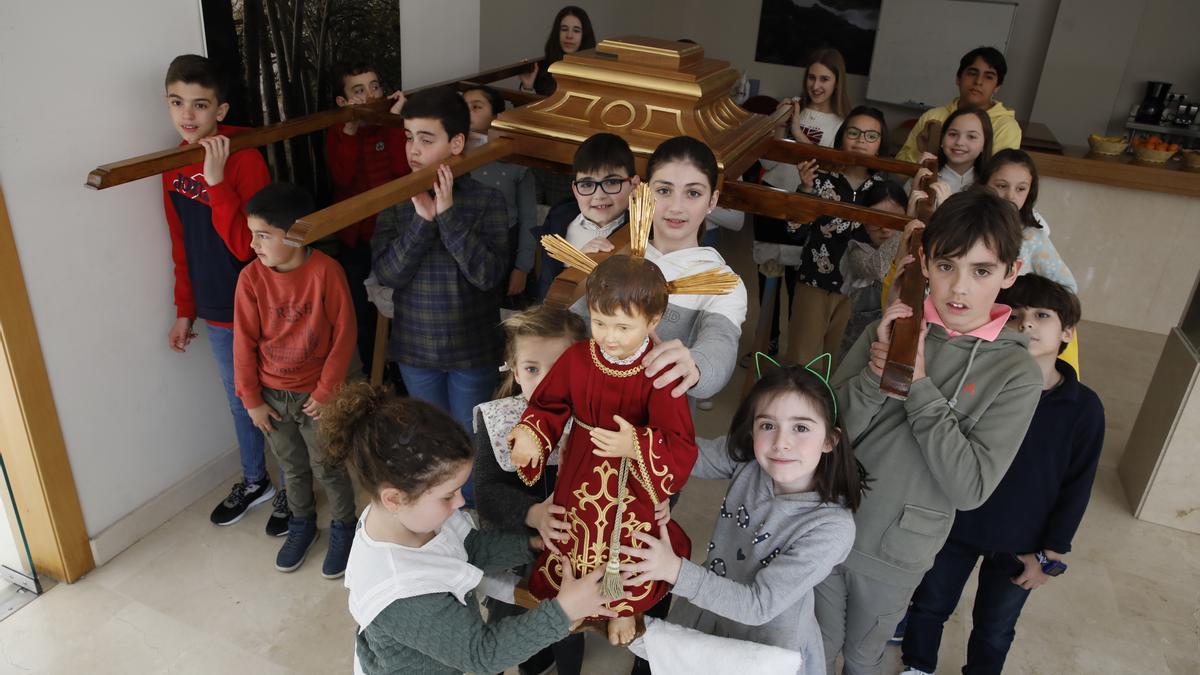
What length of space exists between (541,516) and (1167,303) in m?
5.78

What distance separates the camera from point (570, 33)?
16.0ft

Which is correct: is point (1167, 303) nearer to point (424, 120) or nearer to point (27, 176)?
point (424, 120)

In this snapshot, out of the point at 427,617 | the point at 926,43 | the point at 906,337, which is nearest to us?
the point at 427,617

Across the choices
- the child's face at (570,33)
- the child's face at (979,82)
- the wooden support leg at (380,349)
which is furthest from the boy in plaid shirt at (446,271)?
the child's face at (979,82)

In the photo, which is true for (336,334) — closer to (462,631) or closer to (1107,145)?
(462,631)

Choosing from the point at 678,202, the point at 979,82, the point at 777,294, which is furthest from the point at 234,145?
the point at 979,82

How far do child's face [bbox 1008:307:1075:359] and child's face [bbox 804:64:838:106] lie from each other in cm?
257

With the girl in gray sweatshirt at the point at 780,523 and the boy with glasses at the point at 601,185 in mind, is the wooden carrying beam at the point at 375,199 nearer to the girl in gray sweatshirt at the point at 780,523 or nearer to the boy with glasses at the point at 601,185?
the boy with glasses at the point at 601,185

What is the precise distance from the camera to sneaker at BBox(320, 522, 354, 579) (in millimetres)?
3006

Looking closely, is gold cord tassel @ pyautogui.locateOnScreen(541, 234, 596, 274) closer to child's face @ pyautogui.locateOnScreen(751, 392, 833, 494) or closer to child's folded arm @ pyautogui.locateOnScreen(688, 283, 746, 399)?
child's folded arm @ pyautogui.locateOnScreen(688, 283, 746, 399)

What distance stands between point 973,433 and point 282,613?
229cm

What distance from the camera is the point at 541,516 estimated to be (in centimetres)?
181

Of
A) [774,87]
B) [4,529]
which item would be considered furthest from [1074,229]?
[4,529]

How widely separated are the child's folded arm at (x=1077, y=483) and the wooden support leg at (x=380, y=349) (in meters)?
2.64
